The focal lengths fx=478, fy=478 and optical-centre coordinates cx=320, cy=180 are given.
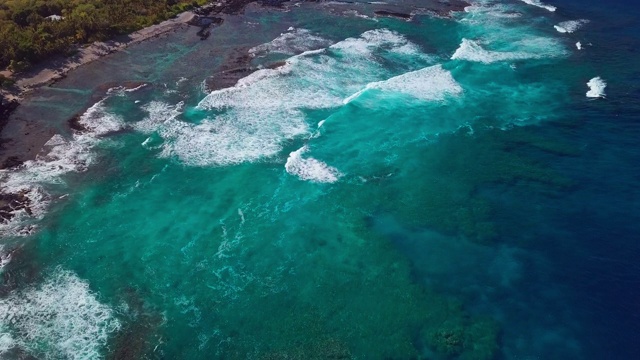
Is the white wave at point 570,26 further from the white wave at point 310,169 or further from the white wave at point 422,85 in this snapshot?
the white wave at point 310,169

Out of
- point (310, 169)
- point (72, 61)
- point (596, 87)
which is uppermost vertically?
point (72, 61)

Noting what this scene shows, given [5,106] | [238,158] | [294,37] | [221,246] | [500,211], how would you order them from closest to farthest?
[221,246] < [500,211] < [238,158] < [5,106] < [294,37]

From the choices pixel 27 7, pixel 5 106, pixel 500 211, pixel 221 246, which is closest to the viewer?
pixel 221 246

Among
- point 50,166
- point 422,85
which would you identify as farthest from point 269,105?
point 50,166

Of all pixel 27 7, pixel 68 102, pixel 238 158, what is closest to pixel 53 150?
pixel 68 102

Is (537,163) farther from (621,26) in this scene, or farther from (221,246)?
(621,26)

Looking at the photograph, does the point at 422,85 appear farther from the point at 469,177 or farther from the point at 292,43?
the point at 292,43

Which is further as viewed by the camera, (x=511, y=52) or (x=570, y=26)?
(x=570, y=26)
